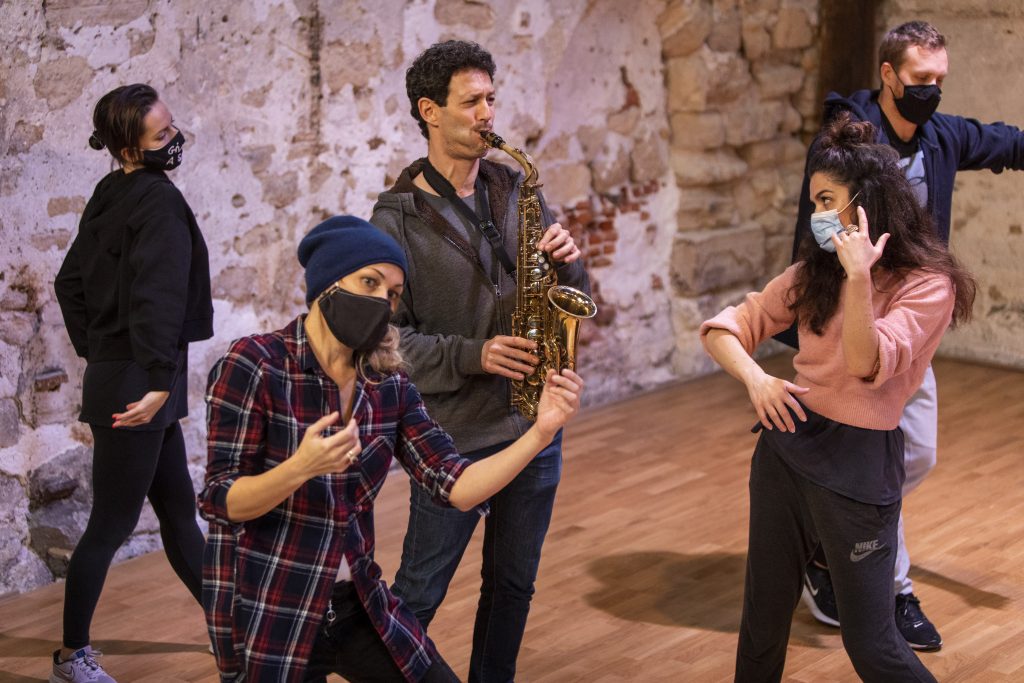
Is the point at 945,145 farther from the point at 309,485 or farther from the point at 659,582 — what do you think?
the point at 309,485

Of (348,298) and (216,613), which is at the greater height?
(348,298)

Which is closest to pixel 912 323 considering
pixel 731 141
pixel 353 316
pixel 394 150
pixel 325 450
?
pixel 353 316

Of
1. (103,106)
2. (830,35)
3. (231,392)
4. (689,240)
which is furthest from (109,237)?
(830,35)

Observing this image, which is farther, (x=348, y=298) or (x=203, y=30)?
(x=203, y=30)

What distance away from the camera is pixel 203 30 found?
4.60 metres

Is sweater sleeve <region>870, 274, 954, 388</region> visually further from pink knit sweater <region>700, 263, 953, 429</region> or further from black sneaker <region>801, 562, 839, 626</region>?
black sneaker <region>801, 562, 839, 626</region>

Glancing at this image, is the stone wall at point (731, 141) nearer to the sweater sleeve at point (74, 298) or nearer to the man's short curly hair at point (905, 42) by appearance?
the man's short curly hair at point (905, 42)

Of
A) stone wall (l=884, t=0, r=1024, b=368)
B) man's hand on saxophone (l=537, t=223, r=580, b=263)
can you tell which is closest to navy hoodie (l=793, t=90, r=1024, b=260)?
man's hand on saxophone (l=537, t=223, r=580, b=263)

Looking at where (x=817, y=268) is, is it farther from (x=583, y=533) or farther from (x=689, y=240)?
(x=689, y=240)

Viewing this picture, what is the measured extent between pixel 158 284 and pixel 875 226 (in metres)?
1.84

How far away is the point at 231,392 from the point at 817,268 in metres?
1.32

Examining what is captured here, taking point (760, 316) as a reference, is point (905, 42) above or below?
above

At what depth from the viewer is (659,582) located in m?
4.18

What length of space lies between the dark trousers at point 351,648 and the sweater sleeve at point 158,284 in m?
1.30
